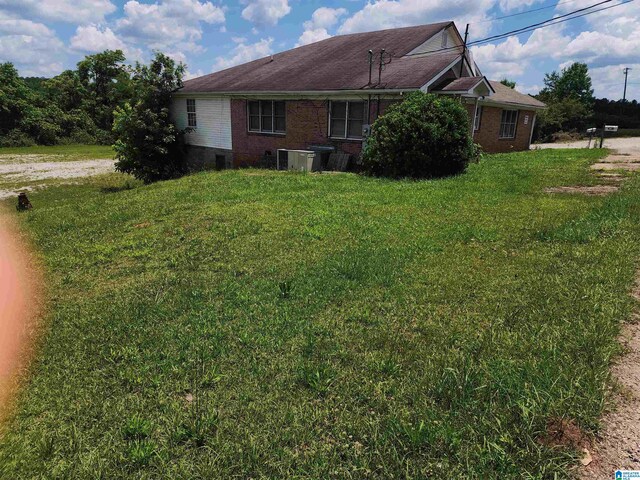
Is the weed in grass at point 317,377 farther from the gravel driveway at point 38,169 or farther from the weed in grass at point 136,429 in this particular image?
the gravel driveway at point 38,169

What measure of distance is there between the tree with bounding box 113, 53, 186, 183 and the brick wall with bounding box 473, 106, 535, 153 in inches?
542

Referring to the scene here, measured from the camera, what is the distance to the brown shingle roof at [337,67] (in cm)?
1454

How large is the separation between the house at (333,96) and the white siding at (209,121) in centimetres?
5

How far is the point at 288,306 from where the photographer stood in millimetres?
4129

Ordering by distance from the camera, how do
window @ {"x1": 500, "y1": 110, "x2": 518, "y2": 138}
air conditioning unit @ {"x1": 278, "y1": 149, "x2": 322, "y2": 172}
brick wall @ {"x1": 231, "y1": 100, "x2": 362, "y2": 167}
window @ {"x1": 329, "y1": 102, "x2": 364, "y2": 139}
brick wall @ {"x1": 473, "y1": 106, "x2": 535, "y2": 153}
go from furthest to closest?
window @ {"x1": 500, "y1": 110, "x2": 518, "y2": 138} < brick wall @ {"x1": 473, "y1": 106, "x2": 535, "y2": 153} < brick wall @ {"x1": 231, "y1": 100, "x2": 362, "y2": 167} < window @ {"x1": 329, "y1": 102, "x2": 364, "y2": 139} < air conditioning unit @ {"x1": 278, "y1": 149, "x2": 322, "y2": 172}

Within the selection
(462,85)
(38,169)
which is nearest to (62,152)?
(38,169)

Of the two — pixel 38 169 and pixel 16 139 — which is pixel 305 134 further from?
pixel 16 139

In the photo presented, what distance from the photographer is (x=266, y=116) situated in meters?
18.2

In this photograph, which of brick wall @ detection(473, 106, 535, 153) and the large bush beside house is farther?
brick wall @ detection(473, 106, 535, 153)

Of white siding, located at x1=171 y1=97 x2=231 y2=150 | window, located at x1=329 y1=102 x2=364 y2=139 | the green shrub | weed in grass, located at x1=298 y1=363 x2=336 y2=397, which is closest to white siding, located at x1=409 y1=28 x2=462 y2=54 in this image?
window, located at x1=329 y1=102 x2=364 y2=139

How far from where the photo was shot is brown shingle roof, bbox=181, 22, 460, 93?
14539mm

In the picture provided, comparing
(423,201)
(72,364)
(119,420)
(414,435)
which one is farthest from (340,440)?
(423,201)

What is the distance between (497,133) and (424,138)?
1038 centimetres

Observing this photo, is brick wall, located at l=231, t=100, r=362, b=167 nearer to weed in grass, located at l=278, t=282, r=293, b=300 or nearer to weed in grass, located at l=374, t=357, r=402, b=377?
weed in grass, located at l=278, t=282, r=293, b=300
